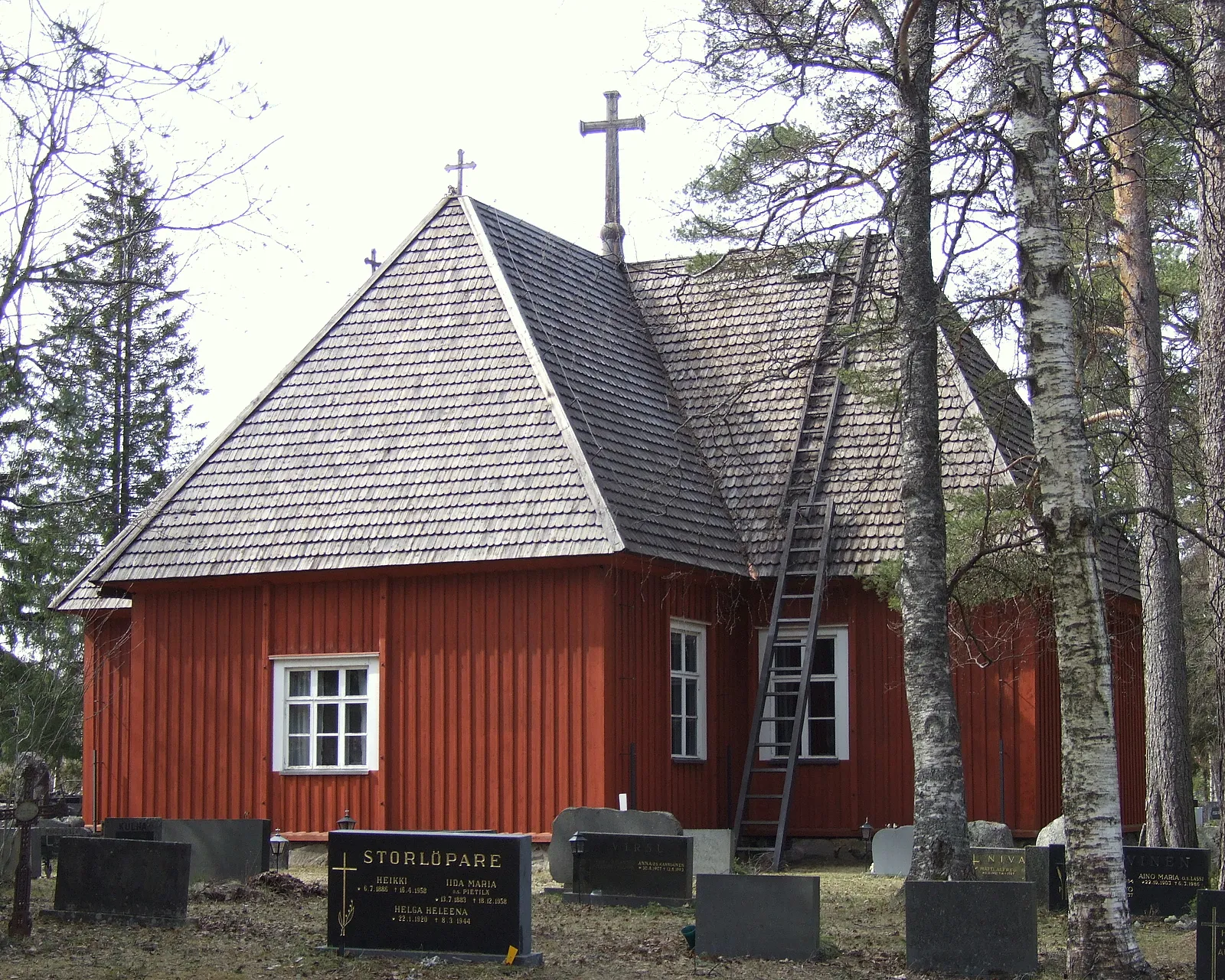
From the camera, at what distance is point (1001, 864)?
45.2 ft

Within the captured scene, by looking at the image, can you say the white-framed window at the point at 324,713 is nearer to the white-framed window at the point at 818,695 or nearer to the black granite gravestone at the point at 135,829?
the black granite gravestone at the point at 135,829

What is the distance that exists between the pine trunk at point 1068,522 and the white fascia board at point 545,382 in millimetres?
6909

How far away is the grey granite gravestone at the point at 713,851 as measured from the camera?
595 inches

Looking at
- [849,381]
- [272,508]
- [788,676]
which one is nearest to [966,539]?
[849,381]

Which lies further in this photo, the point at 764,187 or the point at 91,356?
the point at 764,187

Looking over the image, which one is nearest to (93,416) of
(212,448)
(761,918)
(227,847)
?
(212,448)

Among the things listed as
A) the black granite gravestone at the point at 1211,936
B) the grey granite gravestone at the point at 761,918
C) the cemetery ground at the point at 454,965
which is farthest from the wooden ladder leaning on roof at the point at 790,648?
the black granite gravestone at the point at 1211,936

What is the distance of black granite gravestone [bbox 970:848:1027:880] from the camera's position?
13711mm

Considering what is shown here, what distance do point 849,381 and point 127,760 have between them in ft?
33.0

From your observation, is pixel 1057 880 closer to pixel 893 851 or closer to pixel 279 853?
pixel 893 851

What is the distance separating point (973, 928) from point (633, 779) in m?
7.27

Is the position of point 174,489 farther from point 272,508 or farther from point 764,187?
point 764,187

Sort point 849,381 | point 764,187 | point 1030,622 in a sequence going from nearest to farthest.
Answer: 1. point 764,187
2. point 849,381
3. point 1030,622

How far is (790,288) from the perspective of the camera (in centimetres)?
2239
